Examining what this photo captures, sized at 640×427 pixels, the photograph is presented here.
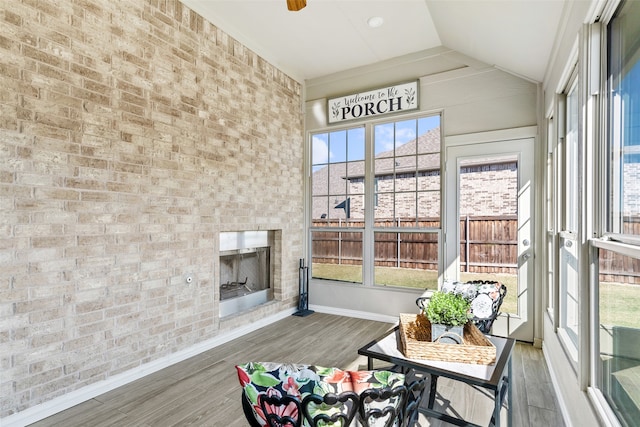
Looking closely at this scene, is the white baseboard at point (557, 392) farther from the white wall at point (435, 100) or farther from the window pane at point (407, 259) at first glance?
the white wall at point (435, 100)

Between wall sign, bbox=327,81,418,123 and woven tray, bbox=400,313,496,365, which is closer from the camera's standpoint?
woven tray, bbox=400,313,496,365

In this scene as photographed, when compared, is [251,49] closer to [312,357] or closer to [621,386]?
[312,357]

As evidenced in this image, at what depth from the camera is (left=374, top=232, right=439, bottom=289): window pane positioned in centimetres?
415

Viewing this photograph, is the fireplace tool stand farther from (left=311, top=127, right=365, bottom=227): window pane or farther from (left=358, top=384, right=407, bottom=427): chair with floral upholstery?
(left=358, top=384, right=407, bottom=427): chair with floral upholstery

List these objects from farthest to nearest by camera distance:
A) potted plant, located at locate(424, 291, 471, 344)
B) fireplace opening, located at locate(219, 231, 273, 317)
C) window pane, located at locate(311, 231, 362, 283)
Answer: window pane, located at locate(311, 231, 362, 283) → fireplace opening, located at locate(219, 231, 273, 317) → potted plant, located at locate(424, 291, 471, 344)

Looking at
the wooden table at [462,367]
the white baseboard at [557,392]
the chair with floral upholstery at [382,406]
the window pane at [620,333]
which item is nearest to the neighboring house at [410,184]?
the white baseboard at [557,392]

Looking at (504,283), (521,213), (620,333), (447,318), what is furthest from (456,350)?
(521,213)

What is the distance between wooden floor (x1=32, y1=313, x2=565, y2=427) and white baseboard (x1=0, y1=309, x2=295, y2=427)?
0.15 feet

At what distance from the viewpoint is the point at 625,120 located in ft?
4.65

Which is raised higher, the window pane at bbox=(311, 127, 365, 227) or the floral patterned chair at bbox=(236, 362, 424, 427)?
the window pane at bbox=(311, 127, 365, 227)

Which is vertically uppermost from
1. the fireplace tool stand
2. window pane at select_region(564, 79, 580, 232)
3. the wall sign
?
the wall sign

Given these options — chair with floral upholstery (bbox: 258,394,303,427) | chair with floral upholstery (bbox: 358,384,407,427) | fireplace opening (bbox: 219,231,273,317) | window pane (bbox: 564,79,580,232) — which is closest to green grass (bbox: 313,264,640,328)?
fireplace opening (bbox: 219,231,273,317)

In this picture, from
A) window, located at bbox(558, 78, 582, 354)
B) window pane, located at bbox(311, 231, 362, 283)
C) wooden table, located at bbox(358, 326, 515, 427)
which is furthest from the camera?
window pane, located at bbox(311, 231, 362, 283)

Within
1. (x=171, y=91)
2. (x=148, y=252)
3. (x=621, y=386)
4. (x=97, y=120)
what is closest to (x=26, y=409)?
(x=148, y=252)
